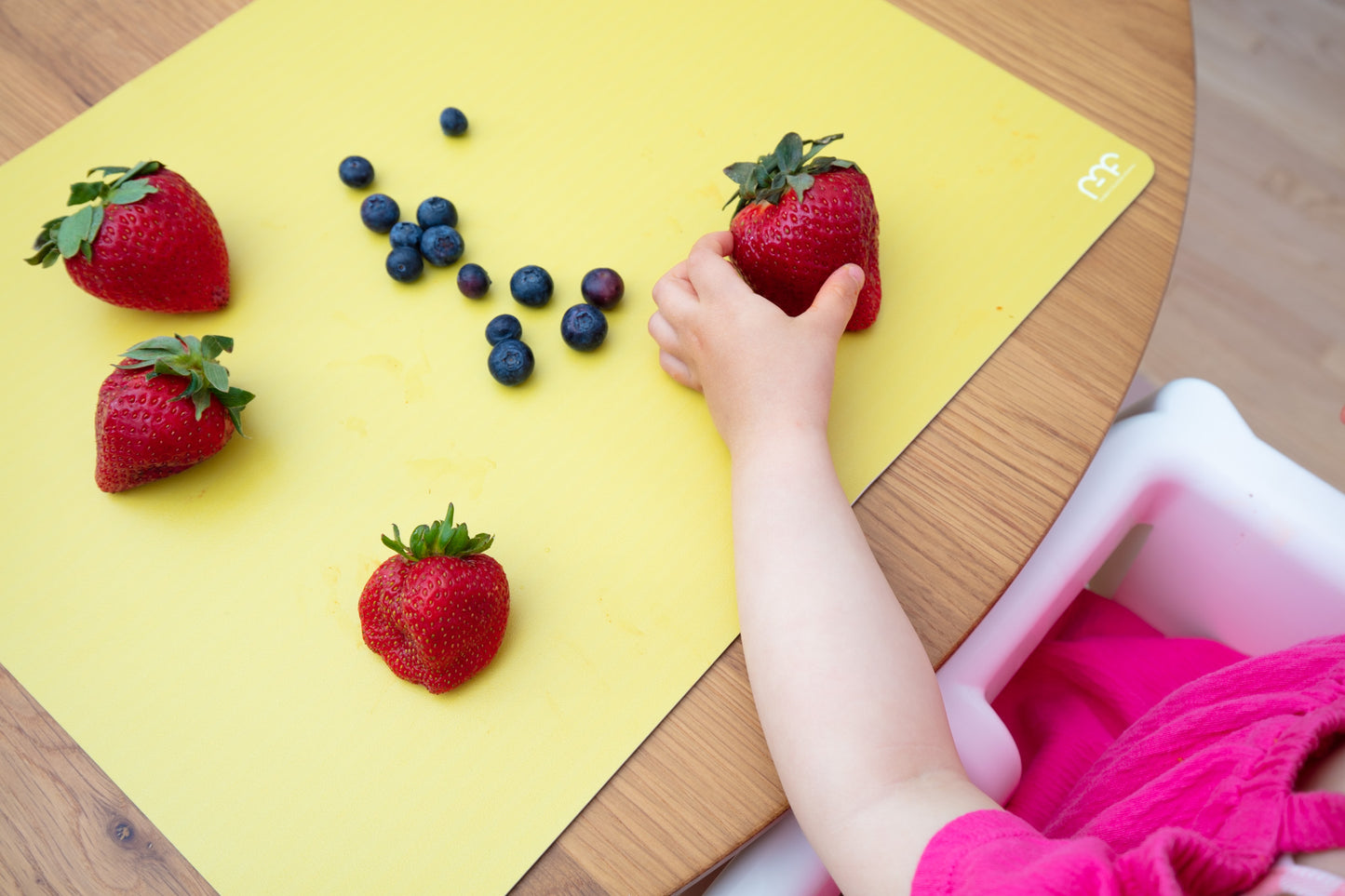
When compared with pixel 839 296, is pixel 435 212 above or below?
below

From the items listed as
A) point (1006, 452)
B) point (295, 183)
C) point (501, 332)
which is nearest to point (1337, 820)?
point (1006, 452)

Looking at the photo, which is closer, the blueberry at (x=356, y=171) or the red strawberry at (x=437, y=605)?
the red strawberry at (x=437, y=605)

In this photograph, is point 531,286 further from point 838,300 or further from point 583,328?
point 838,300

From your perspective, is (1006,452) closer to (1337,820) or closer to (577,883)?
(1337,820)

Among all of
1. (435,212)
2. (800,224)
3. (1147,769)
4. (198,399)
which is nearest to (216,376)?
(198,399)

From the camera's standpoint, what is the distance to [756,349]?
0.71 m

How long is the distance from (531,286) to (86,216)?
0.37 m

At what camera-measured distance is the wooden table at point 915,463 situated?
591mm

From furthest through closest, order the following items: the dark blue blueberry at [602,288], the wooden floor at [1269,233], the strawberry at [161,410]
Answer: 1. the wooden floor at [1269,233]
2. the dark blue blueberry at [602,288]
3. the strawberry at [161,410]

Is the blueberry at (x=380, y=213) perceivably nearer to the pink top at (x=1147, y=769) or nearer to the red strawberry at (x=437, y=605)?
the red strawberry at (x=437, y=605)

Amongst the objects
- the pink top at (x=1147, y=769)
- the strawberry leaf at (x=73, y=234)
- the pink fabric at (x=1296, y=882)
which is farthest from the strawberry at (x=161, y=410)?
the pink fabric at (x=1296, y=882)

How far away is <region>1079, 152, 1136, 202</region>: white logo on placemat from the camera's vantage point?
2.80 feet

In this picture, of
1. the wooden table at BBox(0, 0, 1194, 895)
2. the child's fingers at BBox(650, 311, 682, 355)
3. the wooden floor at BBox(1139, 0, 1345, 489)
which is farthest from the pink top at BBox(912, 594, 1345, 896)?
the wooden floor at BBox(1139, 0, 1345, 489)

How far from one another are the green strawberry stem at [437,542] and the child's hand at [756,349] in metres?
0.22
